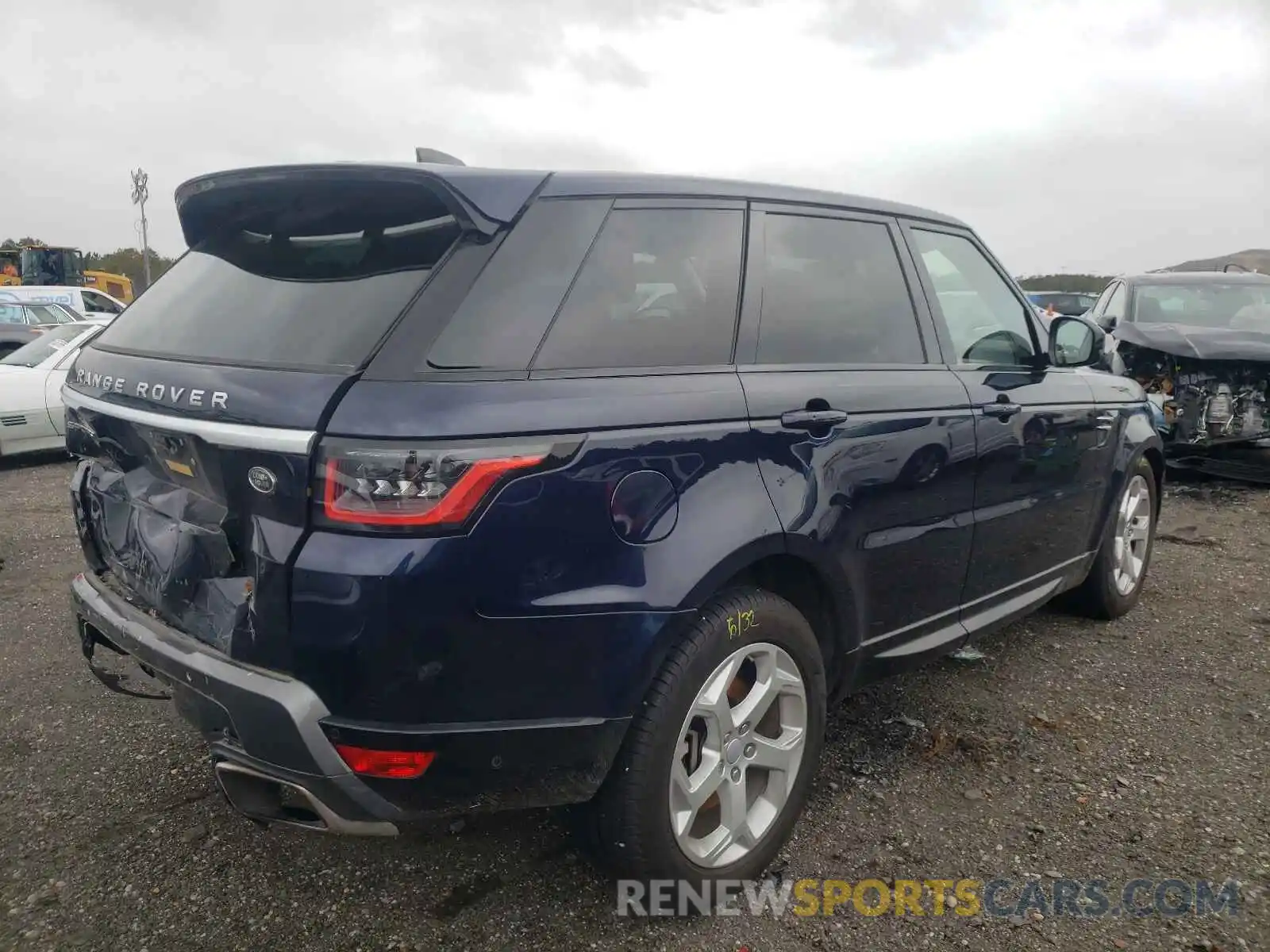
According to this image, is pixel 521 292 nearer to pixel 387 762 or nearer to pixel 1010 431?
pixel 387 762

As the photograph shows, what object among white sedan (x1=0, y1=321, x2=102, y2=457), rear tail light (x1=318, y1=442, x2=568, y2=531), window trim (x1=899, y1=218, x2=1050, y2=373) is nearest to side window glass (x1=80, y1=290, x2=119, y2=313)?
white sedan (x1=0, y1=321, x2=102, y2=457)

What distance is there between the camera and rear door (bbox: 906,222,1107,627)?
3.14 m

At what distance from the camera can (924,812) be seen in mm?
2766

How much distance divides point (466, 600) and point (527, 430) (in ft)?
1.20

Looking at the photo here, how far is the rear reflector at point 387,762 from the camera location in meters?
1.86

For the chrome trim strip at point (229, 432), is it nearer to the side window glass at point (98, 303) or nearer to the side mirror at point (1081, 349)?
the side mirror at point (1081, 349)

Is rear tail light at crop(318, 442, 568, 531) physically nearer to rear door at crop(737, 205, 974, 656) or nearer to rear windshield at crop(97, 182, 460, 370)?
rear windshield at crop(97, 182, 460, 370)

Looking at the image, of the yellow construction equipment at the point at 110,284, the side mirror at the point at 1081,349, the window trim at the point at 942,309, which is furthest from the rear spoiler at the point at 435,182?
the yellow construction equipment at the point at 110,284

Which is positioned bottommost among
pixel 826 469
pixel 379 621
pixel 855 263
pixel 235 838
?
pixel 235 838

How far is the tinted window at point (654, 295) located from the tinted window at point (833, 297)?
5.9 inches

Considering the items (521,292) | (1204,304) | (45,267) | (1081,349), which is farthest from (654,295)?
(45,267)

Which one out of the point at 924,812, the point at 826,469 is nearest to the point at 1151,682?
the point at 924,812

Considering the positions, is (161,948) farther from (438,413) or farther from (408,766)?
(438,413)

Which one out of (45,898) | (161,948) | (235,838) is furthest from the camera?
(235,838)
